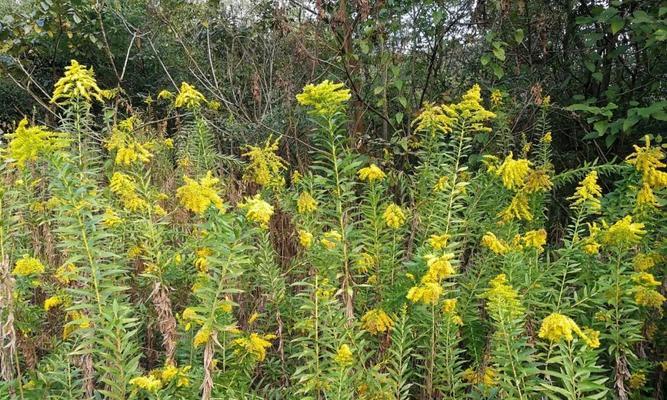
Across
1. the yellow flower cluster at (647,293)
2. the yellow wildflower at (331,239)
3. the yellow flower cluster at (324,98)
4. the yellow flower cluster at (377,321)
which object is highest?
the yellow flower cluster at (324,98)

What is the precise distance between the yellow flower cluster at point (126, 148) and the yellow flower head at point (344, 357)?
3.57 ft

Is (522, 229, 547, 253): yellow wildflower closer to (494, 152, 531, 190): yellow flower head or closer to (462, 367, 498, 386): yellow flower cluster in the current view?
(494, 152, 531, 190): yellow flower head

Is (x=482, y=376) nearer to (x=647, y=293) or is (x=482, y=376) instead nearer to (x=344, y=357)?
(x=344, y=357)

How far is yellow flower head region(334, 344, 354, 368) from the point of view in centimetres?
163

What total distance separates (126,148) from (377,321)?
138cm

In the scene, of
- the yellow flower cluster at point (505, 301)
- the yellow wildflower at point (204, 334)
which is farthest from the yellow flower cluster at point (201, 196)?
the yellow flower cluster at point (505, 301)

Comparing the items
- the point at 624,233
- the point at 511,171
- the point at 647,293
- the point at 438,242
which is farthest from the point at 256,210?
the point at 647,293

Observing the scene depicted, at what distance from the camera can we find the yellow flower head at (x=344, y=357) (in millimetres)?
1626

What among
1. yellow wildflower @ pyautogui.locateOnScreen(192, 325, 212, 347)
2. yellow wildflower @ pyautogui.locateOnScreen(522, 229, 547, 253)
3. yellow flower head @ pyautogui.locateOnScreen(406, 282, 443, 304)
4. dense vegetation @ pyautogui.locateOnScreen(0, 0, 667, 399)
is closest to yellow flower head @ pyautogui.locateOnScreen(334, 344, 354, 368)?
dense vegetation @ pyautogui.locateOnScreen(0, 0, 667, 399)

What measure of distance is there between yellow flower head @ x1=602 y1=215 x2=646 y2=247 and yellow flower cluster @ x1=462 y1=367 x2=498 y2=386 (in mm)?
638

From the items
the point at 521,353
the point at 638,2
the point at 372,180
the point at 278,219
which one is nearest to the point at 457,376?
the point at 521,353

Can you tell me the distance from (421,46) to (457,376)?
309 cm

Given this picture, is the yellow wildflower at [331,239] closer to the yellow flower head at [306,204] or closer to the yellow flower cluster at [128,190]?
the yellow flower head at [306,204]

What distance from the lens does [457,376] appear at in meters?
1.87
